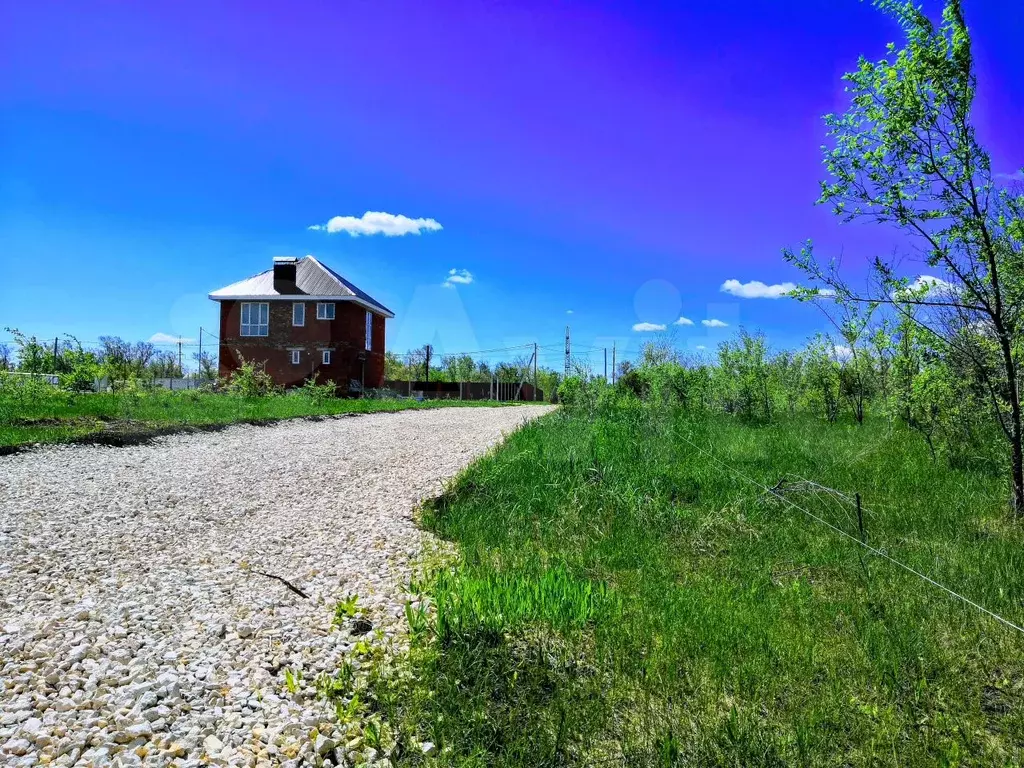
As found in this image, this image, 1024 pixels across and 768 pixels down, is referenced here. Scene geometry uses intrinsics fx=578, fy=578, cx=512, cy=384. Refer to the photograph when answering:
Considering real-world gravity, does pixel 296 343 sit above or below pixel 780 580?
above

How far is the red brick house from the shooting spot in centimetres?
2838

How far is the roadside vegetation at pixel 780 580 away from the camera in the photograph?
83.8 inches

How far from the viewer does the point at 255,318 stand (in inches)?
1137

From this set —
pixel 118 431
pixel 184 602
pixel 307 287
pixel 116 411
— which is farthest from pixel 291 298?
pixel 184 602

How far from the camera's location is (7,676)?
2.53 meters

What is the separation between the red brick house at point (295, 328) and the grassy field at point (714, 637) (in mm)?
24645

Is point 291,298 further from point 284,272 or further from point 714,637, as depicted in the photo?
point 714,637

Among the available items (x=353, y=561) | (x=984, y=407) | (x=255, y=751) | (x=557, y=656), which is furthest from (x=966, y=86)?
(x=255, y=751)

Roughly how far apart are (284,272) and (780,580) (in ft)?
97.9

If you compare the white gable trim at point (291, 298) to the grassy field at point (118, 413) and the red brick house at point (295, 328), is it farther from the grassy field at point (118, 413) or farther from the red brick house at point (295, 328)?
Answer: the grassy field at point (118, 413)

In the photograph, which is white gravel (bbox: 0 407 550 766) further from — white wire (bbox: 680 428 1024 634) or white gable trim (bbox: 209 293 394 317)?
white gable trim (bbox: 209 293 394 317)

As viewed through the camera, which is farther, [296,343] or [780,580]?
[296,343]

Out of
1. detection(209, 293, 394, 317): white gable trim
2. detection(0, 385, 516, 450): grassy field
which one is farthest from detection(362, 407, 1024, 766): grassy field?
detection(209, 293, 394, 317): white gable trim

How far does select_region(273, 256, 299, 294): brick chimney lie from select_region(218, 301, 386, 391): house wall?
106 cm
